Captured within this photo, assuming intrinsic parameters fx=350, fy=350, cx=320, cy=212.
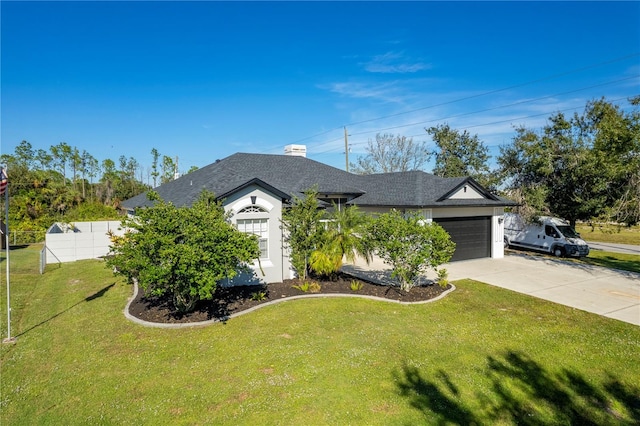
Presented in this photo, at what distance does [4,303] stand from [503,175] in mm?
27225

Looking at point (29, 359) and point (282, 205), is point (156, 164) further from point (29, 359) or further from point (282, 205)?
point (29, 359)

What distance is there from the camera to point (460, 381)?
625 cm

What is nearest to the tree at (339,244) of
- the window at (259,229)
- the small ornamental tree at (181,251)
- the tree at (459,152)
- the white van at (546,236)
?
the window at (259,229)

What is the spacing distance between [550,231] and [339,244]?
15090 mm

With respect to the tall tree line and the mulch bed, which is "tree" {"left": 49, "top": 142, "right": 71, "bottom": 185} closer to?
the tall tree line

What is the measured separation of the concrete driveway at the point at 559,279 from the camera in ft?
34.9

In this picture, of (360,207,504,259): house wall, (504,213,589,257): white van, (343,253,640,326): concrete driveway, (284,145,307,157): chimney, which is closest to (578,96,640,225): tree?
(343,253,640,326): concrete driveway

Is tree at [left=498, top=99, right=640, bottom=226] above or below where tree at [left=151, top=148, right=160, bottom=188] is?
below

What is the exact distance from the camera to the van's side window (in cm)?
2005

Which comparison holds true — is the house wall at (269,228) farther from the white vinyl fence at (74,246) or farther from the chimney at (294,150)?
the chimney at (294,150)

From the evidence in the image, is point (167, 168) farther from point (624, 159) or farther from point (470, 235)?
point (624, 159)

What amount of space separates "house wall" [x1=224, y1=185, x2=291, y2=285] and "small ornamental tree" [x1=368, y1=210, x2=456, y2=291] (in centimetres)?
358

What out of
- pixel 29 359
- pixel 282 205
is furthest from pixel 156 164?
pixel 29 359

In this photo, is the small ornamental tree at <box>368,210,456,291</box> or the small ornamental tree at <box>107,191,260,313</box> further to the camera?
the small ornamental tree at <box>368,210,456,291</box>
